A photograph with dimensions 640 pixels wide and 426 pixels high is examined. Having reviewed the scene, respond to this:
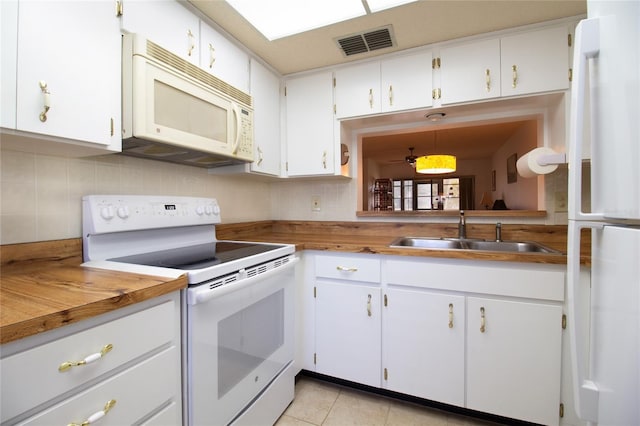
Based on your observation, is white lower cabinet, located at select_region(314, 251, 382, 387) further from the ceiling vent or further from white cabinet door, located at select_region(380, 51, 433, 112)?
the ceiling vent

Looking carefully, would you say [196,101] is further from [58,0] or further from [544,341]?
[544,341]

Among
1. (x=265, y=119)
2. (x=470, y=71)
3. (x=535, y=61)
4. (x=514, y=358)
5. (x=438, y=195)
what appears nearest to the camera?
(x=514, y=358)

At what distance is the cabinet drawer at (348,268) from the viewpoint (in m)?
1.62

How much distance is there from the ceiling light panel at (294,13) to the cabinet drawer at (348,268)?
4.28 ft

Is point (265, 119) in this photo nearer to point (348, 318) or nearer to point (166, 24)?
point (166, 24)

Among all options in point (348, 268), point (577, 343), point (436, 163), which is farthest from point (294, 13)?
point (436, 163)

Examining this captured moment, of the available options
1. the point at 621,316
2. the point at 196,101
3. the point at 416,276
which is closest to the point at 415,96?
the point at 416,276

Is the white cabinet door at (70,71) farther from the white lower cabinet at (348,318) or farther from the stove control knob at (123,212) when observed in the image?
the white lower cabinet at (348,318)

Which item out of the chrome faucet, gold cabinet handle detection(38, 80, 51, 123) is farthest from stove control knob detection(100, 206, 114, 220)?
the chrome faucet

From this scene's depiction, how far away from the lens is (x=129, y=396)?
0.79 metres

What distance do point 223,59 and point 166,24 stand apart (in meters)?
0.35

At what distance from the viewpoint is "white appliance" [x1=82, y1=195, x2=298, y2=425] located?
39.3 inches

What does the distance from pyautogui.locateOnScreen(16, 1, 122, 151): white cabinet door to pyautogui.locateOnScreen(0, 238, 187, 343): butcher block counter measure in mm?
461

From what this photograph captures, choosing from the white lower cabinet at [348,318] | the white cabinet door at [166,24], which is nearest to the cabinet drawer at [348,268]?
the white lower cabinet at [348,318]
